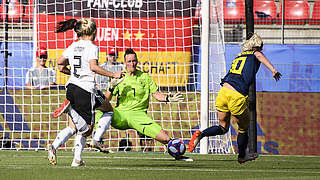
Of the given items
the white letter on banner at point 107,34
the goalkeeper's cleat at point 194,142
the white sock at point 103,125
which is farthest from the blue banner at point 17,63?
the goalkeeper's cleat at point 194,142

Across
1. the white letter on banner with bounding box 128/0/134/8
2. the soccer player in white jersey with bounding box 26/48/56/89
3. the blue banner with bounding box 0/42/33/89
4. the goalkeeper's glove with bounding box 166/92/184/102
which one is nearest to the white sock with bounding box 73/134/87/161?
→ the goalkeeper's glove with bounding box 166/92/184/102

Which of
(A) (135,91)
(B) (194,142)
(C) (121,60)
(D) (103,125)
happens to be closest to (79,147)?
(D) (103,125)

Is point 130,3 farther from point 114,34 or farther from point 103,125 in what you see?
point 103,125

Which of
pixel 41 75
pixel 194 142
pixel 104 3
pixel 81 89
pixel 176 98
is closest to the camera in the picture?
pixel 81 89

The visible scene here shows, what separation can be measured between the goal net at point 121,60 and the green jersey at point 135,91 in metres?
2.68

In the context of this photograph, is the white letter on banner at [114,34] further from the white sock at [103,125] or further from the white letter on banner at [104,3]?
the white sock at [103,125]

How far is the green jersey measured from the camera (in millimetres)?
9188

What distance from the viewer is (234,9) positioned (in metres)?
17.7

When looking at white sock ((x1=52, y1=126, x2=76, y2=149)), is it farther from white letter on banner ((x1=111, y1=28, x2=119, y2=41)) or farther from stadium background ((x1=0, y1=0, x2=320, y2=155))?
white letter on banner ((x1=111, y1=28, x2=119, y2=41))

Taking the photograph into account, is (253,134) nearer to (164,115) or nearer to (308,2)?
(164,115)

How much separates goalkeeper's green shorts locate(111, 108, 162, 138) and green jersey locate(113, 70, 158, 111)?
0.38 feet

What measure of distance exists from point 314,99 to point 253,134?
201 cm

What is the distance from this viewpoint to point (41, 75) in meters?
12.9

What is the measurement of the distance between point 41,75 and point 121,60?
218cm
